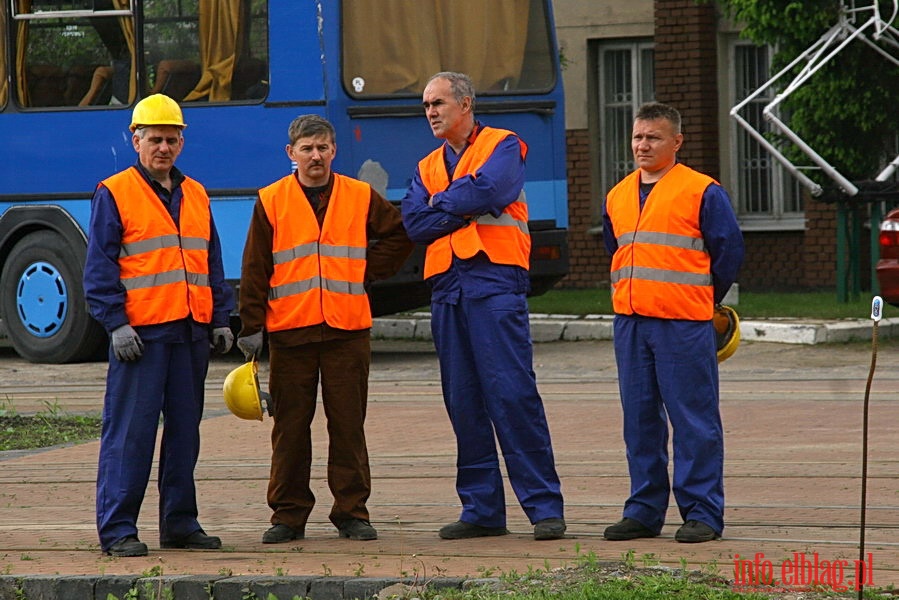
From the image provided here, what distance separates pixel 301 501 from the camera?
784 centimetres

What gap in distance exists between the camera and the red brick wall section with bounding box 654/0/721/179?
23.1 metres

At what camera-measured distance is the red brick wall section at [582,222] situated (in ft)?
79.3

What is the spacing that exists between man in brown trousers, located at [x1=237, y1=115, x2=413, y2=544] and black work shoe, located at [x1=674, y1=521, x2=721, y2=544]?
1.28 m

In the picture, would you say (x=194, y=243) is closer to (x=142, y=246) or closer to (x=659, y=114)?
(x=142, y=246)

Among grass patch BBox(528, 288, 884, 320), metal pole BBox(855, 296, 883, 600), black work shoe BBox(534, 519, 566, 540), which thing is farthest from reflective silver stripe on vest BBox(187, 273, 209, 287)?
grass patch BBox(528, 288, 884, 320)

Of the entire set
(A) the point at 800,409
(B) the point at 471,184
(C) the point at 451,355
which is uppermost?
(B) the point at 471,184

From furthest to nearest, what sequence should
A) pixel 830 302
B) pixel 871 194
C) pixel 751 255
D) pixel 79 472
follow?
pixel 751 255, pixel 830 302, pixel 871 194, pixel 79 472

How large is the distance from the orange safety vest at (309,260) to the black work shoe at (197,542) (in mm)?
883

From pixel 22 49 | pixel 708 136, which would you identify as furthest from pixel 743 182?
pixel 22 49

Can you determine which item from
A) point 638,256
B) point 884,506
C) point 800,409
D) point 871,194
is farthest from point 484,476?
point 871,194

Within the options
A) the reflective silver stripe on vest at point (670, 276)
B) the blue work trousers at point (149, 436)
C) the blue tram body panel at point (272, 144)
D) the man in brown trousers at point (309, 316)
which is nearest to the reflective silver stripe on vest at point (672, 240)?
the reflective silver stripe on vest at point (670, 276)

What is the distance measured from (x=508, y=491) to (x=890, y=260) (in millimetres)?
6269

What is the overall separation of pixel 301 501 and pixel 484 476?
2.52 feet

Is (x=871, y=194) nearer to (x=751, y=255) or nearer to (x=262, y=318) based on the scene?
(x=751, y=255)
